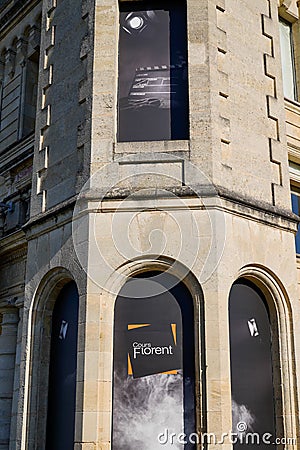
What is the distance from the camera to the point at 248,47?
1211 centimetres

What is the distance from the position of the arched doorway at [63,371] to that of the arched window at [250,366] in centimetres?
276

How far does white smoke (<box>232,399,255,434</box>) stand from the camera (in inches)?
390

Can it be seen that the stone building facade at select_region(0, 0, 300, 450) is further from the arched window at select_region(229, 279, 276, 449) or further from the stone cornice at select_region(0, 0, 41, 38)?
the stone cornice at select_region(0, 0, 41, 38)

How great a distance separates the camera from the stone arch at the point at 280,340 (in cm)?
1044

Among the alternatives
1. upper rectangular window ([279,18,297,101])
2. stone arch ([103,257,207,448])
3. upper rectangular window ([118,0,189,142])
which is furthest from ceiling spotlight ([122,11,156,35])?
stone arch ([103,257,207,448])

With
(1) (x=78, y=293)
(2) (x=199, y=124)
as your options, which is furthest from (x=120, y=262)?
(2) (x=199, y=124)

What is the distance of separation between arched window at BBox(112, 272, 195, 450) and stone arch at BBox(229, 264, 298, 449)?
137cm

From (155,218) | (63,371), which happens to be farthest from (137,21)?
(63,371)

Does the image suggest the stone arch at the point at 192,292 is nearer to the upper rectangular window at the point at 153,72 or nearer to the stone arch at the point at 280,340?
the stone arch at the point at 280,340

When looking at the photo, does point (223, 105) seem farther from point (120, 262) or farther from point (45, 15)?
point (45, 15)

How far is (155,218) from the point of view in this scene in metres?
10.3

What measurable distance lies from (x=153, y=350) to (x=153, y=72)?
5170mm

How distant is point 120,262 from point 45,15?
21.4ft

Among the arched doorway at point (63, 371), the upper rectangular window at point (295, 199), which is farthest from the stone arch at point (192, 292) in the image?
the upper rectangular window at point (295, 199)
